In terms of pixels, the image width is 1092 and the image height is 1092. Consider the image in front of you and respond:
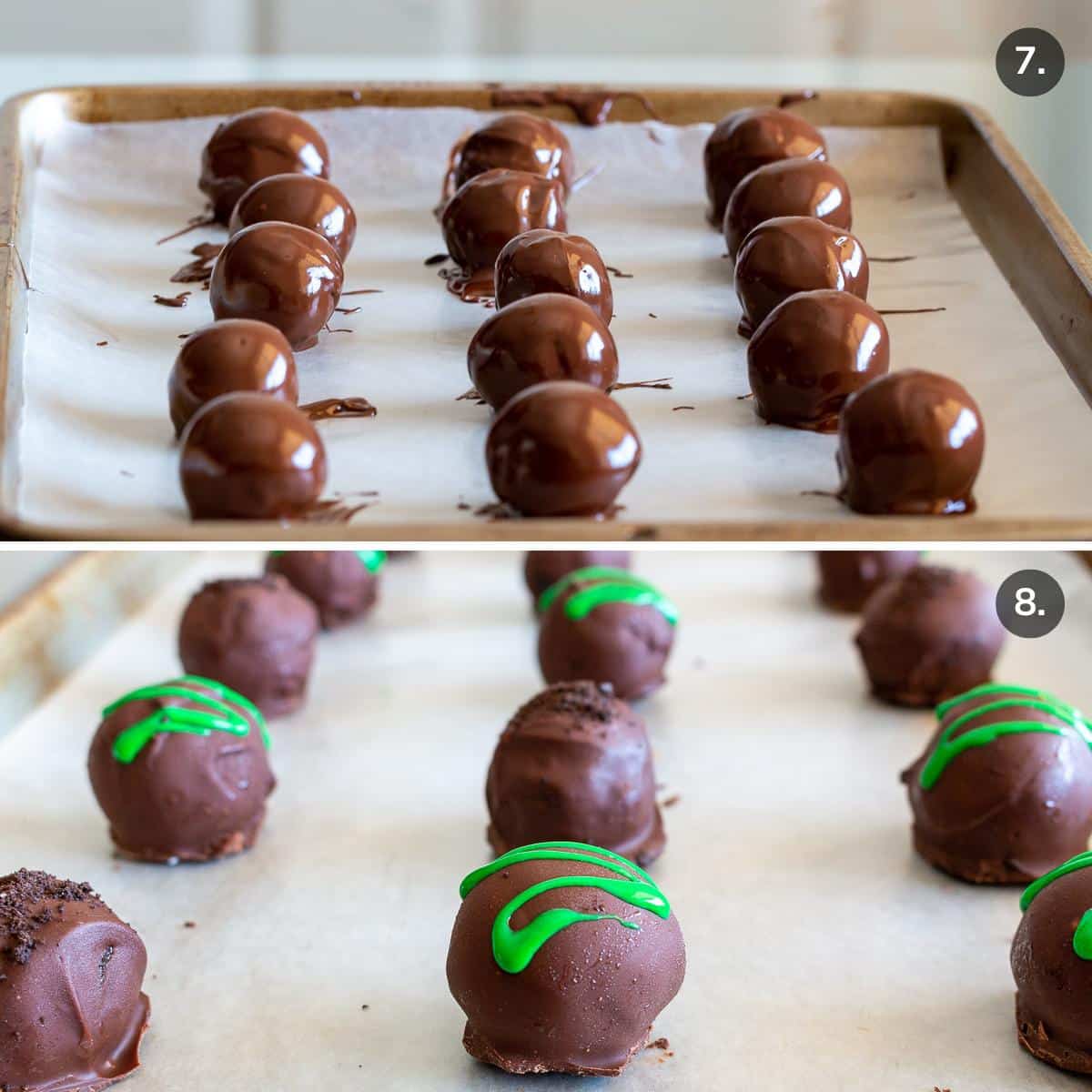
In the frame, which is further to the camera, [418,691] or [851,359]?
[418,691]

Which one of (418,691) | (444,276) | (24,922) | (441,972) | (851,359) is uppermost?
(851,359)

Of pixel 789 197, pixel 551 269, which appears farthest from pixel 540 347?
pixel 789 197

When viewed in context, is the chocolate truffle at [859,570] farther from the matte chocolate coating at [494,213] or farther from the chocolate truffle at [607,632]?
the matte chocolate coating at [494,213]

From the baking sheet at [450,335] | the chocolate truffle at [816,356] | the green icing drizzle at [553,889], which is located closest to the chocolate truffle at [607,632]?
the baking sheet at [450,335]

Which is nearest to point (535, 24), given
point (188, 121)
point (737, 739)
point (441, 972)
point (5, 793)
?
point (188, 121)

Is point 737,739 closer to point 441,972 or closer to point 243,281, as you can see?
point 441,972
